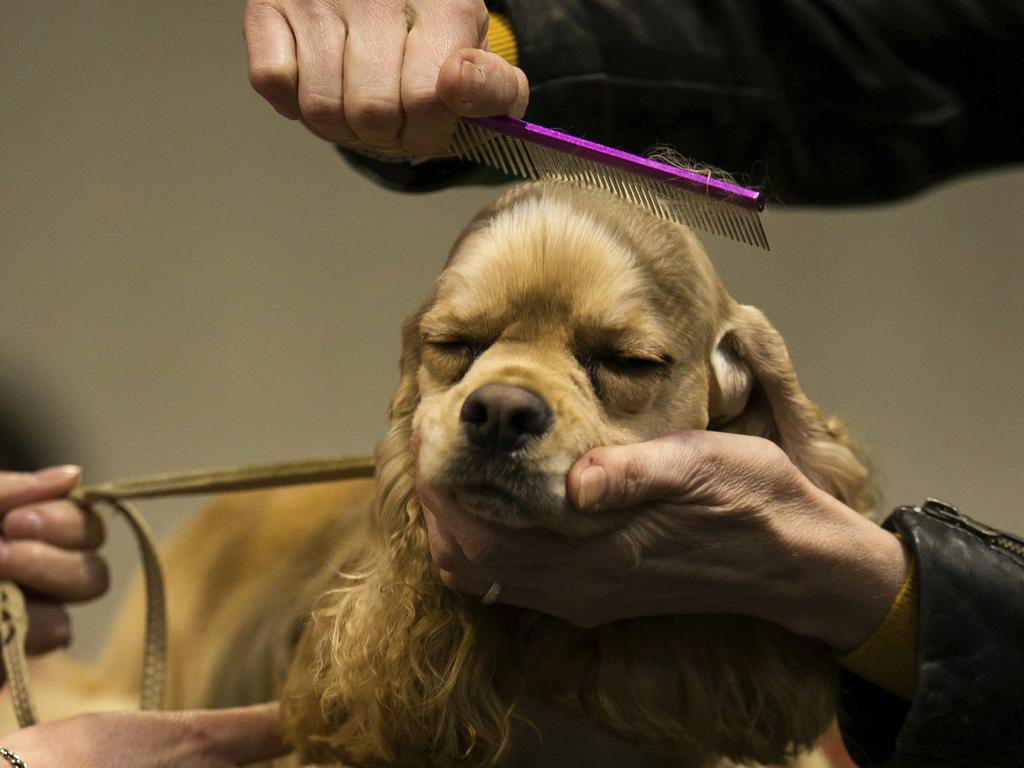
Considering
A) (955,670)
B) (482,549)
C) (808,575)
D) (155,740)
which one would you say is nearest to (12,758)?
(155,740)

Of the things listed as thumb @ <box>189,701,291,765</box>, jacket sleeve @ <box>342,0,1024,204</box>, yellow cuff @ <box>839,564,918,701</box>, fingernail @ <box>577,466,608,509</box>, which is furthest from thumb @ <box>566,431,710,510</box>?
thumb @ <box>189,701,291,765</box>

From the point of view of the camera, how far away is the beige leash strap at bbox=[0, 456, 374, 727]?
1.17m

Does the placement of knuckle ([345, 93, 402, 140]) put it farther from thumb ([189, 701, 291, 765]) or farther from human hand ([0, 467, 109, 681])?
human hand ([0, 467, 109, 681])

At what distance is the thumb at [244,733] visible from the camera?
3.63ft

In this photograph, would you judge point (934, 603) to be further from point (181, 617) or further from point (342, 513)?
point (181, 617)

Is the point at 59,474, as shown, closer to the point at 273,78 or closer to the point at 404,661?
the point at 404,661

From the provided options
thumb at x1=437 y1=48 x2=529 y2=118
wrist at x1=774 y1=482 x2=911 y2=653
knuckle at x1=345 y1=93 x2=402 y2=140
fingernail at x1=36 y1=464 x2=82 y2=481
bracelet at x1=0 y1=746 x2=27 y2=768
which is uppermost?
thumb at x1=437 y1=48 x2=529 y2=118

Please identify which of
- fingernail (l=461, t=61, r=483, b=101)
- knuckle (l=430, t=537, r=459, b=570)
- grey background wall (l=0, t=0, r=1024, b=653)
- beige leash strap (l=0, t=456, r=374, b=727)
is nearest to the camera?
fingernail (l=461, t=61, r=483, b=101)

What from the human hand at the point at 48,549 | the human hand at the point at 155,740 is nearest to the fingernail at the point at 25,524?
the human hand at the point at 48,549

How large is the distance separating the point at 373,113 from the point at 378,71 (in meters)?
0.03

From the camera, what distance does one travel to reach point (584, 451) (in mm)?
814

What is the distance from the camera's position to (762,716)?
95 centimetres

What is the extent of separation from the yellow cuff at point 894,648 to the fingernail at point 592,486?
1.05ft

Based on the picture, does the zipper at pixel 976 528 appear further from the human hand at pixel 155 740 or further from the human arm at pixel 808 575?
the human hand at pixel 155 740
